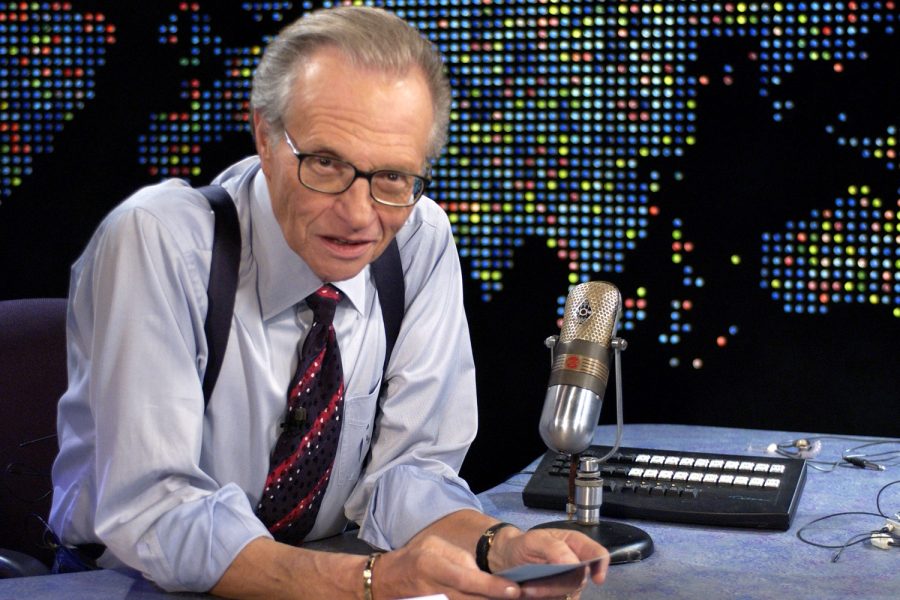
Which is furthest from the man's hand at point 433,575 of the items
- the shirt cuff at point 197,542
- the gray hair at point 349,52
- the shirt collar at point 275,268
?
the gray hair at point 349,52

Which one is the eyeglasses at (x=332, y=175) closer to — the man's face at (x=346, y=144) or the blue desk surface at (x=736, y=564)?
the man's face at (x=346, y=144)

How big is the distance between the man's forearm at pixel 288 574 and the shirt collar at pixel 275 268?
0.37 metres

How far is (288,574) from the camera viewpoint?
1.42 metres

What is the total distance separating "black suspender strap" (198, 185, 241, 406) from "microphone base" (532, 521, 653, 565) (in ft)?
1.89

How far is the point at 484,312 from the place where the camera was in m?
3.23

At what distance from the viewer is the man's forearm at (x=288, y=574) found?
55.1 inches

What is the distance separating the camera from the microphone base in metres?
1.64

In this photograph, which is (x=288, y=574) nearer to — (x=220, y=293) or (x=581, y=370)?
(x=220, y=293)

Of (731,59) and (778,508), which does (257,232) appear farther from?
(731,59)

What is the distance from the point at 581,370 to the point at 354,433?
0.37 m

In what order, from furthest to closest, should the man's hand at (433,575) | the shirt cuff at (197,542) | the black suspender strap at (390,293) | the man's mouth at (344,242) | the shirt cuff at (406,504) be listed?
1. the black suspender strap at (390,293)
2. the shirt cuff at (406,504)
3. the man's mouth at (344,242)
4. the shirt cuff at (197,542)
5. the man's hand at (433,575)

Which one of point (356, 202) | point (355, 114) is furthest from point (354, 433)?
point (355, 114)

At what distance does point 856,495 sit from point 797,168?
46.2 inches

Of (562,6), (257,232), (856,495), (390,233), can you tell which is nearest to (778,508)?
(856,495)
